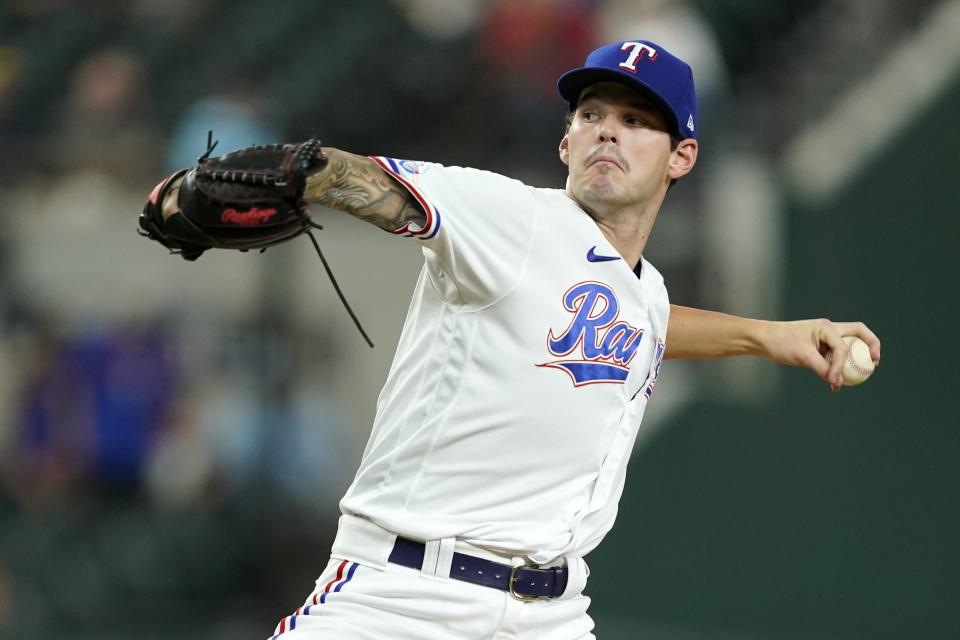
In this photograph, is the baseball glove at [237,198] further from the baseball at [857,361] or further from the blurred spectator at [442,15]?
the blurred spectator at [442,15]

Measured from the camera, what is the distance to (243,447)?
314 inches

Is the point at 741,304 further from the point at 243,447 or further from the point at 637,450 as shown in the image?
the point at 243,447

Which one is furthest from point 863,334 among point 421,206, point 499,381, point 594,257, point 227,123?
point 227,123

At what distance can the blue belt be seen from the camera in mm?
3350

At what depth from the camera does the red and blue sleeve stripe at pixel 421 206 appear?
314 centimetres

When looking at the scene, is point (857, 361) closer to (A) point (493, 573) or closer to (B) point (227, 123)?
(A) point (493, 573)

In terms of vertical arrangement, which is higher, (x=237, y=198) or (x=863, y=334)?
(x=863, y=334)

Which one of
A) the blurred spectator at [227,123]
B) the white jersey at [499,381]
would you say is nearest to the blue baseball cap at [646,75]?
the white jersey at [499,381]

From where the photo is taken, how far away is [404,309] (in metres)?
8.96

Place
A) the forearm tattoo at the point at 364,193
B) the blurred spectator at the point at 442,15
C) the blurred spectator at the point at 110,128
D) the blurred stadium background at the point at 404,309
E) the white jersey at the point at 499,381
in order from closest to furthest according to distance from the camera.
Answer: the forearm tattoo at the point at 364,193
the white jersey at the point at 499,381
the blurred stadium background at the point at 404,309
the blurred spectator at the point at 110,128
the blurred spectator at the point at 442,15

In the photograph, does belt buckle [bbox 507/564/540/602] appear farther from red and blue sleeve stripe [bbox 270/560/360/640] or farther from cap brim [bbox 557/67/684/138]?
cap brim [bbox 557/67/684/138]

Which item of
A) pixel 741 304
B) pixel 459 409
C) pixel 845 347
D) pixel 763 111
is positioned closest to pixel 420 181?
Result: pixel 459 409

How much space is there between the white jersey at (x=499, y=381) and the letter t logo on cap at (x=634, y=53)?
1.23 ft

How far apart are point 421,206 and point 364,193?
13 cm
